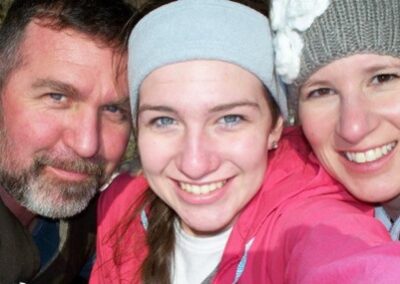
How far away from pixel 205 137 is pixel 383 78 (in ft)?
2.17

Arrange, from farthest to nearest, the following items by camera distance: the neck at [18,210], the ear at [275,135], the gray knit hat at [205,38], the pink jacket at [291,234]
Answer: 1. the neck at [18,210]
2. the ear at [275,135]
3. the gray knit hat at [205,38]
4. the pink jacket at [291,234]

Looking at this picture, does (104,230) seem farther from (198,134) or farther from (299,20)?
(299,20)

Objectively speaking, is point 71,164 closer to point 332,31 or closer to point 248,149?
point 248,149

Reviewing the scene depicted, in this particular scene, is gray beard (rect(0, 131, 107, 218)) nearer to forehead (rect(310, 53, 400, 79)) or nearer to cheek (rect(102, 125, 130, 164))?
cheek (rect(102, 125, 130, 164))

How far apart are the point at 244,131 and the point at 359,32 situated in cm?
52

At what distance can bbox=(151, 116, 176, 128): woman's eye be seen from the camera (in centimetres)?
209

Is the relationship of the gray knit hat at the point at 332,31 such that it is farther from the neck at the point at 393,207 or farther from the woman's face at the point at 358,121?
the neck at the point at 393,207

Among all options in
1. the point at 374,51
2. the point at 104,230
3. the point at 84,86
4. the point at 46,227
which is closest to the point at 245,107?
the point at 374,51

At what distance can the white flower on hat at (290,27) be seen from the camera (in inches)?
78.4

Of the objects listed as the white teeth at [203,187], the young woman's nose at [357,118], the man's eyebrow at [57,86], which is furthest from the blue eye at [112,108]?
the young woman's nose at [357,118]

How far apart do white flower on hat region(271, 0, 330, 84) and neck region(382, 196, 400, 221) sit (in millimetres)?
648

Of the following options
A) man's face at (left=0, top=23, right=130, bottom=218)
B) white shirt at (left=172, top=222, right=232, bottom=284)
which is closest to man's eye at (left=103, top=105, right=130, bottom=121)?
man's face at (left=0, top=23, right=130, bottom=218)

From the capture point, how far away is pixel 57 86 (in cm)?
246

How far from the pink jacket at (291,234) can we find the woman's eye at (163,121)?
425 mm
